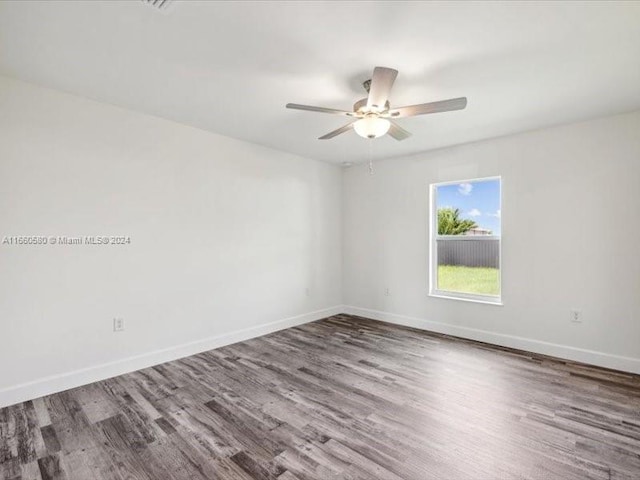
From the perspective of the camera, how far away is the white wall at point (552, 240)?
312 cm

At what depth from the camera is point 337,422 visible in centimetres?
225

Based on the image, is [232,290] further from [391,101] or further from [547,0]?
[547,0]

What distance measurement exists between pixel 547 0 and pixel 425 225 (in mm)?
3050

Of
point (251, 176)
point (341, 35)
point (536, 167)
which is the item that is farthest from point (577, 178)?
point (251, 176)

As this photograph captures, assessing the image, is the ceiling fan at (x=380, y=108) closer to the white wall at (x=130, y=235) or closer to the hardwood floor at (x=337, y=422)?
the white wall at (x=130, y=235)

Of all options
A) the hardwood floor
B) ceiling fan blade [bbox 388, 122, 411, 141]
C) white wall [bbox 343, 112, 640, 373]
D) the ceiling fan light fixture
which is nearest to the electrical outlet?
the hardwood floor

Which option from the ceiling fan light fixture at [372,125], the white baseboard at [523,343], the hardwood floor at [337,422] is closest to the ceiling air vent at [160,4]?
the ceiling fan light fixture at [372,125]

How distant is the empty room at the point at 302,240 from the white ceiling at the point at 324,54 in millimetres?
19

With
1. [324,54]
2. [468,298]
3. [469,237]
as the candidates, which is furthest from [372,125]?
[468,298]

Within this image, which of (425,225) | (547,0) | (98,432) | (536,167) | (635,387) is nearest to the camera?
(547,0)

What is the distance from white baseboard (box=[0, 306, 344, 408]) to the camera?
2.52 m

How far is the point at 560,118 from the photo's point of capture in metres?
3.23

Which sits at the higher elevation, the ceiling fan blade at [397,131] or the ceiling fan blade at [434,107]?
the ceiling fan blade at [397,131]

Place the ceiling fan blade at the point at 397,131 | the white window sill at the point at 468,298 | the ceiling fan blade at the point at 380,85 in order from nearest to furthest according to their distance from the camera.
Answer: the ceiling fan blade at the point at 380,85, the ceiling fan blade at the point at 397,131, the white window sill at the point at 468,298
